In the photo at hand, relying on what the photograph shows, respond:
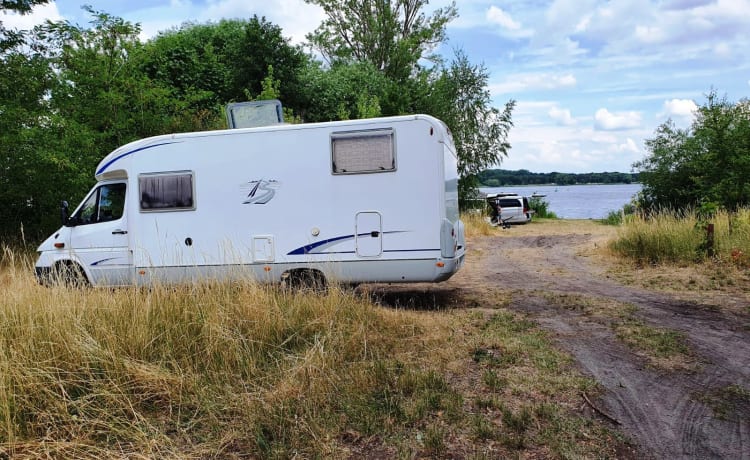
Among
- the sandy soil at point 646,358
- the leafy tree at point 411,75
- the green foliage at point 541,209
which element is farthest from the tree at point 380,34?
the sandy soil at point 646,358

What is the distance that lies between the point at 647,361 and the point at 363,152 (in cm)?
466

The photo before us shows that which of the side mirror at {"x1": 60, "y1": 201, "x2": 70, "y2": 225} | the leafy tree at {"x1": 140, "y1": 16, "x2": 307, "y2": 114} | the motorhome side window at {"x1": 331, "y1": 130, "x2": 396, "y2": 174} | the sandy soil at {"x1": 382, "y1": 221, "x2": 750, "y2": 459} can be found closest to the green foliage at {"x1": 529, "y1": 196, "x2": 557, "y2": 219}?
the leafy tree at {"x1": 140, "y1": 16, "x2": 307, "y2": 114}

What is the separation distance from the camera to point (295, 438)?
3697mm

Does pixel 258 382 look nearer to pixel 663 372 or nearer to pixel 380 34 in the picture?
pixel 663 372

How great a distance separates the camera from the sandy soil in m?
3.82

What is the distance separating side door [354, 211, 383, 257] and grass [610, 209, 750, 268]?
6.95 metres

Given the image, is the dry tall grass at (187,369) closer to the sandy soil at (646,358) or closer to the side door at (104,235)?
the sandy soil at (646,358)

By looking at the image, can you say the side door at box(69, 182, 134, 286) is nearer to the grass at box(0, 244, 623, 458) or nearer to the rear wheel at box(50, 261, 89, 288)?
the rear wheel at box(50, 261, 89, 288)

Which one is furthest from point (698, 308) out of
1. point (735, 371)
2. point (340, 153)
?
point (340, 153)

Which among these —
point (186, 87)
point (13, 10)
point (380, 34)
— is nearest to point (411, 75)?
point (380, 34)

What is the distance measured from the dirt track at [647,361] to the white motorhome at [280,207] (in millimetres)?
2033

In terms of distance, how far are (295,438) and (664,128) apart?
34714 millimetres

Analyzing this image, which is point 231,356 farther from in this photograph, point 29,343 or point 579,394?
point 579,394

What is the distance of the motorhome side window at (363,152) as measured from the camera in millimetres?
7902
